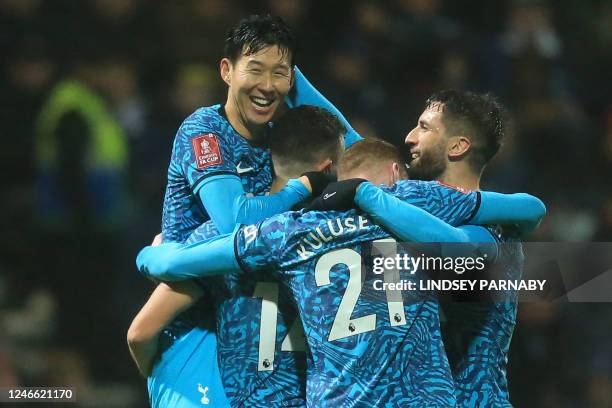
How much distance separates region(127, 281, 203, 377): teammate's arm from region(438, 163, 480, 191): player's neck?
885 mm

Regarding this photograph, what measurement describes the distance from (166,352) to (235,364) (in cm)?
30

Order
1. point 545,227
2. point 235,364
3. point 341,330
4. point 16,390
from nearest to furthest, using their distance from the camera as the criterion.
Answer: point 341,330
point 235,364
point 16,390
point 545,227

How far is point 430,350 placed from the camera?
321 centimetres

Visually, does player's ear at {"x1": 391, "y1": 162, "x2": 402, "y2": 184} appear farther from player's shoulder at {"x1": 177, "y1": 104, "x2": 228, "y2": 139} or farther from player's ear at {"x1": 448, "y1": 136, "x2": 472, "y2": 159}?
player's shoulder at {"x1": 177, "y1": 104, "x2": 228, "y2": 139}

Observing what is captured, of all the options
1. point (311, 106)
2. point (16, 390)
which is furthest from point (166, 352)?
point (16, 390)

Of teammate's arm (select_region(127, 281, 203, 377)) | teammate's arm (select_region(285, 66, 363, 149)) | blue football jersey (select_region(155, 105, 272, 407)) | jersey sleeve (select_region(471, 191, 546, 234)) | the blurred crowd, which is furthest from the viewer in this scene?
the blurred crowd

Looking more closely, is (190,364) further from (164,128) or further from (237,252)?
(164,128)

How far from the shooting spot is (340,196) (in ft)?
10.5

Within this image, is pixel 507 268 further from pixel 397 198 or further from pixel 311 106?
pixel 311 106

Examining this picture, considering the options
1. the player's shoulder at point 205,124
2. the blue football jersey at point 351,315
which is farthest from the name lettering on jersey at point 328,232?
the player's shoulder at point 205,124

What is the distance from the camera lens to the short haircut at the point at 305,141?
142 inches

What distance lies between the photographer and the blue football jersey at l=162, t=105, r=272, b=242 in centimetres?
364

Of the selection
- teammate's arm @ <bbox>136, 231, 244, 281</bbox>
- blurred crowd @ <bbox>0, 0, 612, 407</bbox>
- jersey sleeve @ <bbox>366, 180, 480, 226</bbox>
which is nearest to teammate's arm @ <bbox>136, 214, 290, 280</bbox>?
teammate's arm @ <bbox>136, 231, 244, 281</bbox>

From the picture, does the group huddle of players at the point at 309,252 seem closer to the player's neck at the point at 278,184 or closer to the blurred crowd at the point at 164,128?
the player's neck at the point at 278,184
